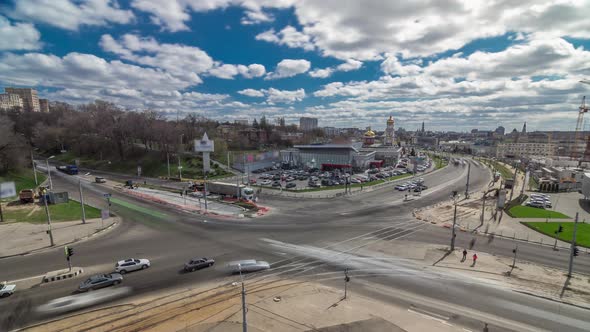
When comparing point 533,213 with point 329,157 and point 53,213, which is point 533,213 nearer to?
point 329,157

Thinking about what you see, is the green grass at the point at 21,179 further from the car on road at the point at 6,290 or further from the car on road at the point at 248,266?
the car on road at the point at 248,266

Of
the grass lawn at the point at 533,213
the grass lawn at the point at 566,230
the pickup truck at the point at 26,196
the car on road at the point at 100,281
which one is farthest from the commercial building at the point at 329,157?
the car on road at the point at 100,281

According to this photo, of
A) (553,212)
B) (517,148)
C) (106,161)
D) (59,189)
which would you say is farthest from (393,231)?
(517,148)

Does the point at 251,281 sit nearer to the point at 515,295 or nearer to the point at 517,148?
the point at 515,295

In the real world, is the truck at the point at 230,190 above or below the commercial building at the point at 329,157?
below

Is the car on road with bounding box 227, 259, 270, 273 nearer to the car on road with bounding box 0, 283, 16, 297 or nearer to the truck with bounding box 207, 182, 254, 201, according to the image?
the car on road with bounding box 0, 283, 16, 297

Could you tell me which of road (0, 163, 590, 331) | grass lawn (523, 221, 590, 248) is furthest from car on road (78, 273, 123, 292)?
grass lawn (523, 221, 590, 248)
